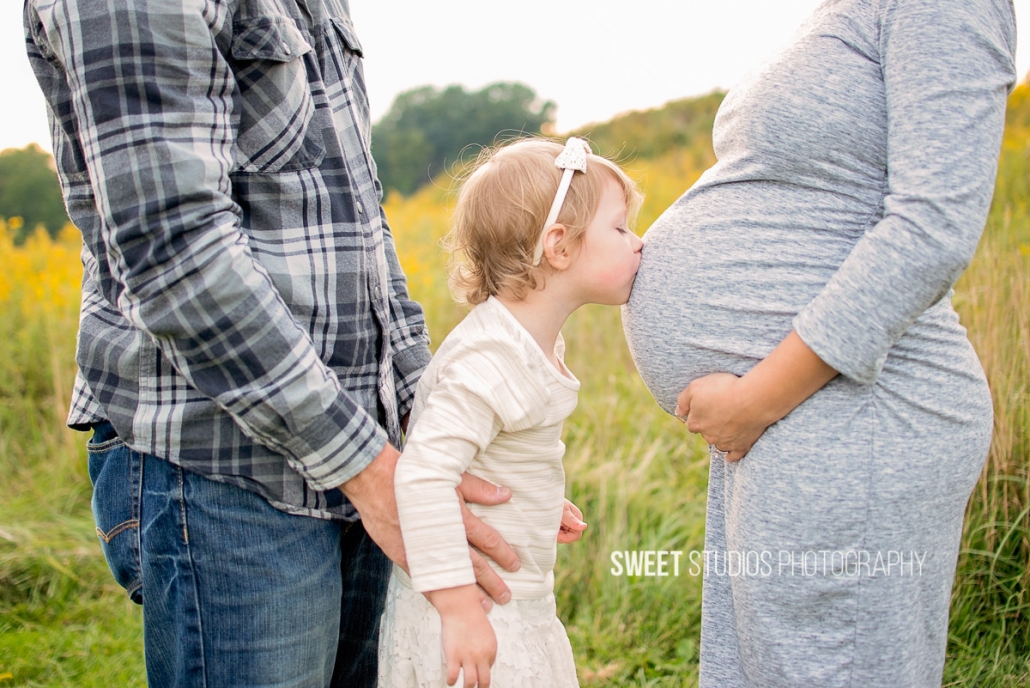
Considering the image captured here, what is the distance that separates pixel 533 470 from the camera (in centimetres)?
141

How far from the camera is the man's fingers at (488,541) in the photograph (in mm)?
1302

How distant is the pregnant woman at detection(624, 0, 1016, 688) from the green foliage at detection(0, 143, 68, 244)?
15.3 m

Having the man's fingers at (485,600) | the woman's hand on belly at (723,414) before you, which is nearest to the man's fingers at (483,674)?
the man's fingers at (485,600)

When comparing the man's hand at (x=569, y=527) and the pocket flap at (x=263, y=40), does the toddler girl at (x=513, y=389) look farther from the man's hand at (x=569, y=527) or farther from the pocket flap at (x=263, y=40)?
the pocket flap at (x=263, y=40)

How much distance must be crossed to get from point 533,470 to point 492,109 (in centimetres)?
5340

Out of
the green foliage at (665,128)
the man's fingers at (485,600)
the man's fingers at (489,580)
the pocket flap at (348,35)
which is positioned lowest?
the green foliage at (665,128)

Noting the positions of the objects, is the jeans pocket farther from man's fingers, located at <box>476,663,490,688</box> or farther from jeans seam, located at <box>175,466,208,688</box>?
man's fingers, located at <box>476,663,490,688</box>

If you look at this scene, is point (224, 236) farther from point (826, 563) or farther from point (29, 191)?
point (29, 191)

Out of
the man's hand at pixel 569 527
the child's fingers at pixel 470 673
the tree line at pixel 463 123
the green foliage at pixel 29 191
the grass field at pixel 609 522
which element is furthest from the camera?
the tree line at pixel 463 123

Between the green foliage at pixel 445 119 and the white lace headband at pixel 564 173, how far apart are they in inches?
1810

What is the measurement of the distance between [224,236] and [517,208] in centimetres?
56

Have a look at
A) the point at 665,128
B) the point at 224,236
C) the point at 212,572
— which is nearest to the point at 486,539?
the point at 212,572

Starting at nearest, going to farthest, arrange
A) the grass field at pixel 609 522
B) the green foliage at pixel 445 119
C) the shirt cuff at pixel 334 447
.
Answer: the shirt cuff at pixel 334 447
the grass field at pixel 609 522
the green foliage at pixel 445 119

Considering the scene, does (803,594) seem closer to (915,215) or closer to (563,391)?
(563,391)
